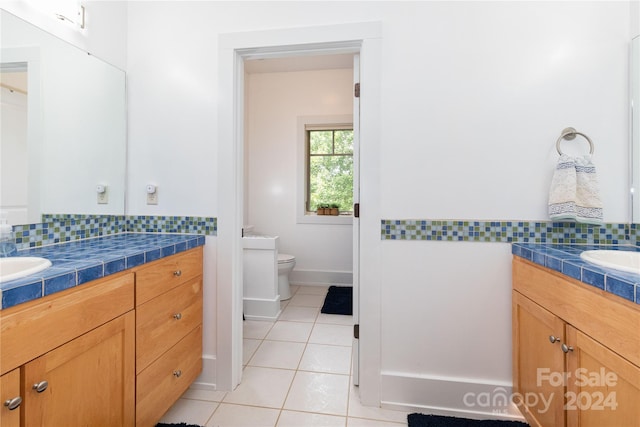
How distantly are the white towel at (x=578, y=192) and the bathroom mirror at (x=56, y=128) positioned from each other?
2.35 meters

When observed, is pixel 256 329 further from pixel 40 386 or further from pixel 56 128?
pixel 56 128

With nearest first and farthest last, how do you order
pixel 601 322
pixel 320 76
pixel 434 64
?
pixel 601 322, pixel 434 64, pixel 320 76

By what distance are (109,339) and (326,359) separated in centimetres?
137

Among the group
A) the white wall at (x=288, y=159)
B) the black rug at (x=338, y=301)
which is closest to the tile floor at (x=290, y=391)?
the black rug at (x=338, y=301)

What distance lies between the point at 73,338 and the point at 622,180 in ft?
7.65

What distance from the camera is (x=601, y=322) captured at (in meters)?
0.93

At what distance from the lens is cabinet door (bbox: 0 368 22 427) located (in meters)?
0.74

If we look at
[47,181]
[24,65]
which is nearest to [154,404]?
[47,181]

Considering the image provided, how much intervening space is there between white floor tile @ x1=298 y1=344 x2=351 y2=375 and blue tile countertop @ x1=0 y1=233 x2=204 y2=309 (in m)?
1.06

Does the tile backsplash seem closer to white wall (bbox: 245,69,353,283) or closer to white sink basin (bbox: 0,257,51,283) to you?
white sink basin (bbox: 0,257,51,283)

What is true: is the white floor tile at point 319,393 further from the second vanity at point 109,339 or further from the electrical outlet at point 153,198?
the electrical outlet at point 153,198

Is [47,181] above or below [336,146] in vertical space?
below

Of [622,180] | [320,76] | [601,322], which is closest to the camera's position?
[601,322]

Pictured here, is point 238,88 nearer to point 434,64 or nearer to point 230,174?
point 230,174
